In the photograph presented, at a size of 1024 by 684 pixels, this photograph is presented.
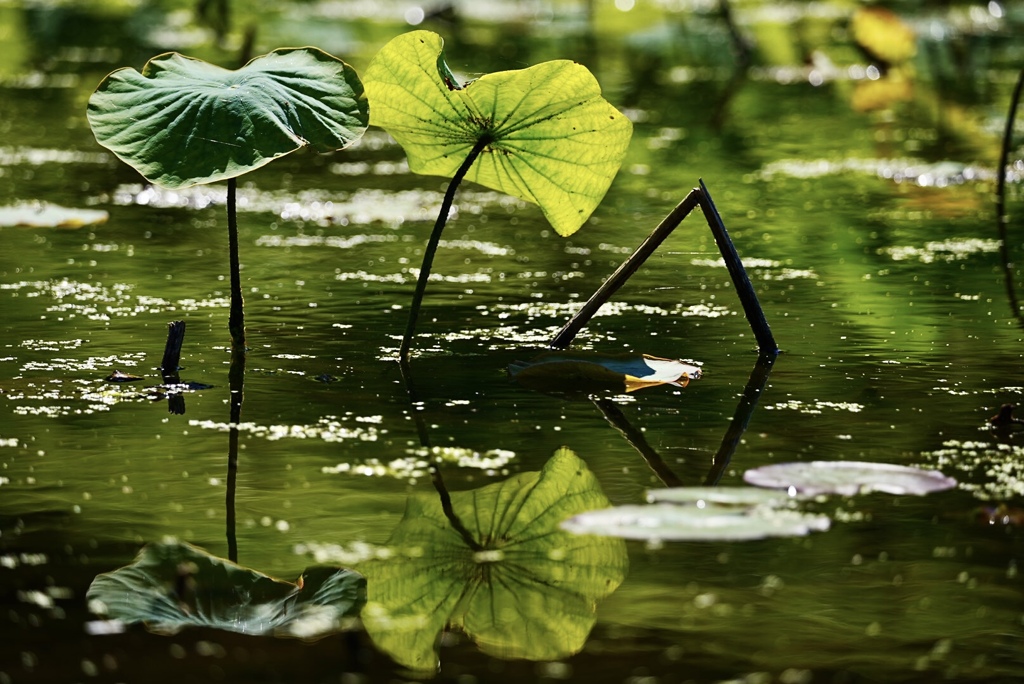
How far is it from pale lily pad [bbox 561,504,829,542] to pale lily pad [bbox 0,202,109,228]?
3078 millimetres

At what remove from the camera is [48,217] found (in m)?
4.99

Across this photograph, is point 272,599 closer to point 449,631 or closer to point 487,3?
point 449,631

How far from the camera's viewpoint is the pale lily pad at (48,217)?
16.3 feet

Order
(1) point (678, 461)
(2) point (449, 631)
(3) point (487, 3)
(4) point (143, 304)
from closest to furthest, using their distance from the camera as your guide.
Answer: (2) point (449, 631) → (1) point (678, 461) → (4) point (143, 304) → (3) point (487, 3)

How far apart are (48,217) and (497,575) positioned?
325 centimetres

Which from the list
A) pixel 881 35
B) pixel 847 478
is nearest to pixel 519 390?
pixel 847 478

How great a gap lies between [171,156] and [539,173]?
799 millimetres

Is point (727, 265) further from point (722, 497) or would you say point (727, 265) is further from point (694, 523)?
point (694, 523)

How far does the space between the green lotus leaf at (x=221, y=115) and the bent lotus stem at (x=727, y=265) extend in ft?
2.11

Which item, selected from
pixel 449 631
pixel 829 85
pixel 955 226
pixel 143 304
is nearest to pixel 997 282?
pixel 955 226

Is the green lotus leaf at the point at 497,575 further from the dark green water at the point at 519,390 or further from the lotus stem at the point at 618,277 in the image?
the lotus stem at the point at 618,277

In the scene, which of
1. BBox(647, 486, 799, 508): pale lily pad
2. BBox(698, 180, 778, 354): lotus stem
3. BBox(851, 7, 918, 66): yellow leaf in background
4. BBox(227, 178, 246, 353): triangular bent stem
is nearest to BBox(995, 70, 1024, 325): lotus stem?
BBox(698, 180, 778, 354): lotus stem

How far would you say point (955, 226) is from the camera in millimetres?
5211

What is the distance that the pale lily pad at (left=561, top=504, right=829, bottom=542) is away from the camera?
7.30 feet
